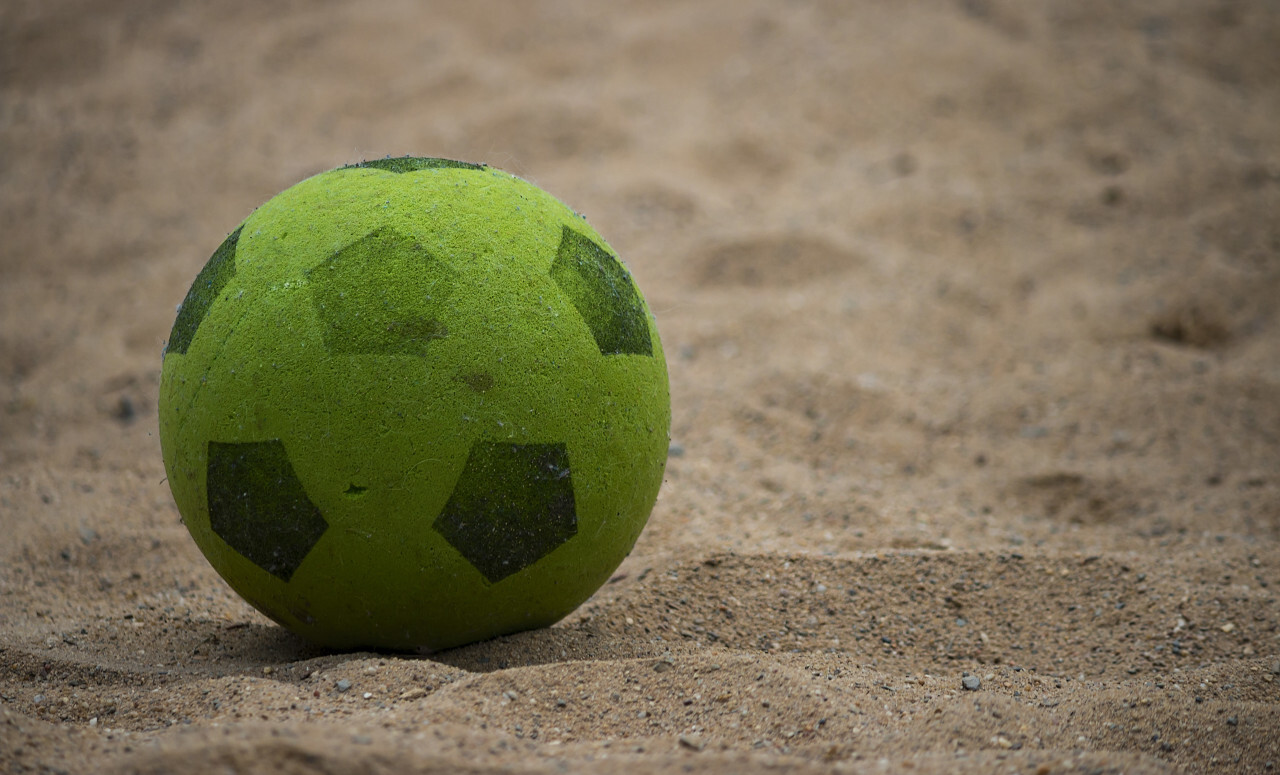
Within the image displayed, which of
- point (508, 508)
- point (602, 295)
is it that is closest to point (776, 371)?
point (602, 295)

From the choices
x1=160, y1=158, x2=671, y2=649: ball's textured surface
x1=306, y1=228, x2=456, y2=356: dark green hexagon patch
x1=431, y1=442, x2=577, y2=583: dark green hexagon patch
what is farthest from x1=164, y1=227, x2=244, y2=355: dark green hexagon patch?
x1=431, y1=442, x2=577, y2=583: dark green hexagon patch

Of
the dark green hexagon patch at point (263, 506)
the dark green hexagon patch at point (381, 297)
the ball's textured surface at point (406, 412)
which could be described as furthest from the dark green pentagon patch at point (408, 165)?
the dark green hexagon patch at point (263, 506)

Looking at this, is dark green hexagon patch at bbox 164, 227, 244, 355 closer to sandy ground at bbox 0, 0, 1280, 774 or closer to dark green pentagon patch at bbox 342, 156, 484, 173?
dark green pentagon patch at bbox 342, 156, 484, 173

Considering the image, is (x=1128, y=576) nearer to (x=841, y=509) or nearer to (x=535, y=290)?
(x=841, y=509)

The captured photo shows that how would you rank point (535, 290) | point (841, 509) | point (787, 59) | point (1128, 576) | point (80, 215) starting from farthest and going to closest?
point (787, 59) < point (80, 215) < point (841, 509) < point (1128, 576) < point (535, 290)

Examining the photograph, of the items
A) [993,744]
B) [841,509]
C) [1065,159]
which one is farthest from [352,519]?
[1065,159]

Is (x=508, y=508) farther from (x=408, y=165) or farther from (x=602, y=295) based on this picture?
(x=408, y=165)

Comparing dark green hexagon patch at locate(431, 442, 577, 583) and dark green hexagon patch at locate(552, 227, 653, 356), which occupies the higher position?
dark green hexagon patch at locate(552, 227, 653, 356)
